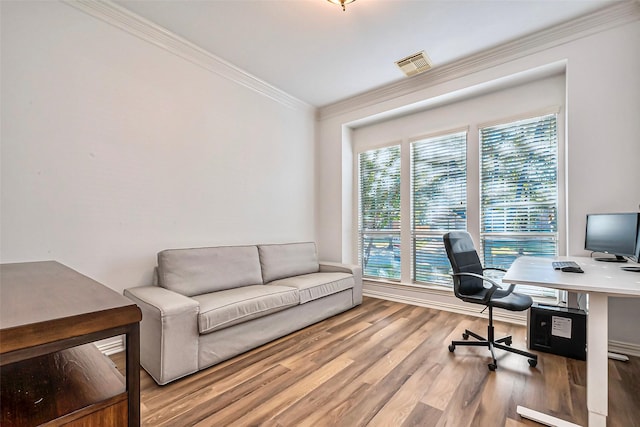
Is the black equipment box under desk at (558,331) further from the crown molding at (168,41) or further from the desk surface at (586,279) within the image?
the crown molding at (168,41)

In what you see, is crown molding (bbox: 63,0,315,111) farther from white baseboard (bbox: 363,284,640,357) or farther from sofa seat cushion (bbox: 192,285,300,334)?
white baseboard (bbox: 363,284,640,357)

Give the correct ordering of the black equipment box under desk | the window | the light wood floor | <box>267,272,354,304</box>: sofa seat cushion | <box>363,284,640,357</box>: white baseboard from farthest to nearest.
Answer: the window → <box>267,272,354,304</box>: sofa seat cushion → <box>363,284,640,357</box>: white baseboard → the black equipment box under desk → the light wood floor

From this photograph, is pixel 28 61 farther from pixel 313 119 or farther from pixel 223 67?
pixel 313 119

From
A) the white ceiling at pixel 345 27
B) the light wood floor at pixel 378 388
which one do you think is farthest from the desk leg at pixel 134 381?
the white ceiling at pixel 345 27

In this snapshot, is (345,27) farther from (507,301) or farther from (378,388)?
(378,388)

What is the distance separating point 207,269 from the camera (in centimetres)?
281

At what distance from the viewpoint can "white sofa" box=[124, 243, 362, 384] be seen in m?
2.03

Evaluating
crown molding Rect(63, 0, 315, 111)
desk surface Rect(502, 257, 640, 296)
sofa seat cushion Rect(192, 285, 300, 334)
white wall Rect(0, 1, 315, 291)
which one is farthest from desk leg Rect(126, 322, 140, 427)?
crown molding Rect(63, 0, 315, 111)

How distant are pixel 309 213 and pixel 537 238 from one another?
Result: 2955 mm

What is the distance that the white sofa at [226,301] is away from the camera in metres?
2.03

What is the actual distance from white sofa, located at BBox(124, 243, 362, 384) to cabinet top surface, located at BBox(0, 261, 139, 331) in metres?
1.00

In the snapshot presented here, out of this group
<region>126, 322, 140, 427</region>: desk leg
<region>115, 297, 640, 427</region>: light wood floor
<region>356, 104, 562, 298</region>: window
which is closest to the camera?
<region>126, 322, 140, 427</region>: desk leg

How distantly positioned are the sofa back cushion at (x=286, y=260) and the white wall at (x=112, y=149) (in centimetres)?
35

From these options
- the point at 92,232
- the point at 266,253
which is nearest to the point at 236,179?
the point at 266,253
